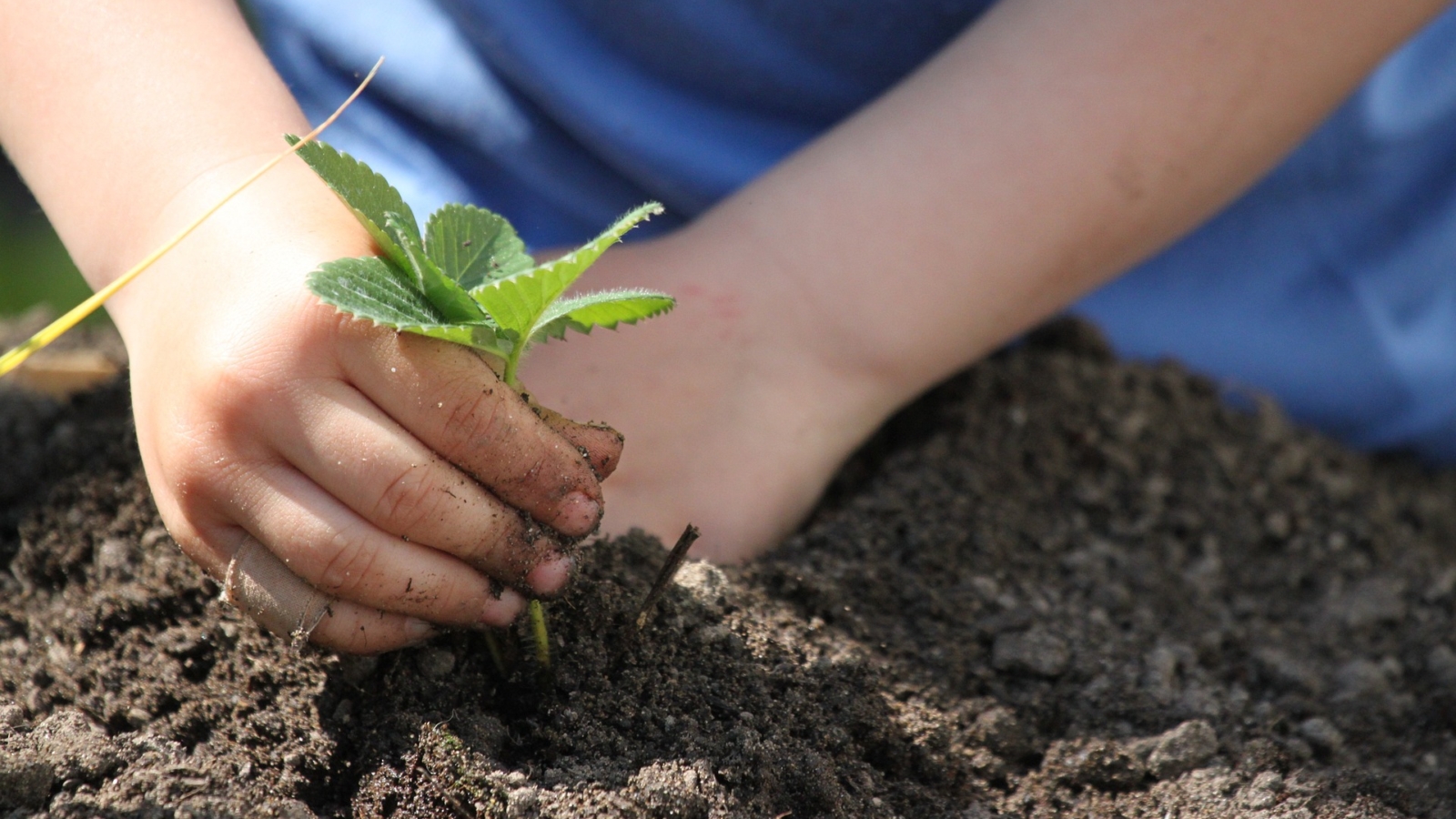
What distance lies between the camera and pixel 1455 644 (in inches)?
44.1

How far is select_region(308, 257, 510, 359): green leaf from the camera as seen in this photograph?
672 mm

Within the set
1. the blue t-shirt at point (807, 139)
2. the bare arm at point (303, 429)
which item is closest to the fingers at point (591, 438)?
the bare arm at point (303, 429)

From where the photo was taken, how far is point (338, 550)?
746 millimetres

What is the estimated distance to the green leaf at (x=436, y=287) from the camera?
721mm

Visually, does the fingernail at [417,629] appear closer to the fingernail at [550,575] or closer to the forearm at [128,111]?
the fingernail at [550,575]

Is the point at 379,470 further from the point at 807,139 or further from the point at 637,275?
the point at 807,139

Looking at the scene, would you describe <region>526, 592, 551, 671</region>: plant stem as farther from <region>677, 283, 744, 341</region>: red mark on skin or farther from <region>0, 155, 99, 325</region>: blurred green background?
<region>0, 155, 99, 325</region>: blurred green background

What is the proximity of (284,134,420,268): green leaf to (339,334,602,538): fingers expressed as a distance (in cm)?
7

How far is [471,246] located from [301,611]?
278 mm

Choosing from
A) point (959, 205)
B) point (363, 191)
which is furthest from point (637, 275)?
point (363, 191)

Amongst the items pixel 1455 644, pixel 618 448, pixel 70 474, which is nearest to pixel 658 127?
pixel 618 448

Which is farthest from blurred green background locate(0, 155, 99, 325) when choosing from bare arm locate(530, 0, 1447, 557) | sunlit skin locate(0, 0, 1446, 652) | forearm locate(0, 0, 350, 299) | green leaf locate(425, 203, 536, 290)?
green leaf locate(425, 203, 536, 290)

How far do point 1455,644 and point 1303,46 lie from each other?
0.62 meters

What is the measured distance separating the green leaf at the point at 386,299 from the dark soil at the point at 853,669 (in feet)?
0.77
